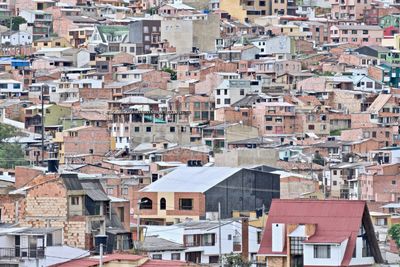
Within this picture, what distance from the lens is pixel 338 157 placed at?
74188 mm

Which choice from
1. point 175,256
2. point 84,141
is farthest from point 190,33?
point 175,256

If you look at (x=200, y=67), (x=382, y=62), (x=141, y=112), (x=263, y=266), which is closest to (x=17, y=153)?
(x=141, y=112)

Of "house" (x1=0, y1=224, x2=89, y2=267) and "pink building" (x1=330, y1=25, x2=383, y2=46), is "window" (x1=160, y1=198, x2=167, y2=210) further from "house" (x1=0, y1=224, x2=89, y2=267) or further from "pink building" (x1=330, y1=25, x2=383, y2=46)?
"pink building" (x1=330, y1=25, x2=383, y2=46)

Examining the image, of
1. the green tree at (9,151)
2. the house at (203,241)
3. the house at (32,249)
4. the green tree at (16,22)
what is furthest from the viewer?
the green tree at (16,22)

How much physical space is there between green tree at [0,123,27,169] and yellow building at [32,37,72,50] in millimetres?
26433

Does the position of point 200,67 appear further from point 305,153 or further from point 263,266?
point 263,266

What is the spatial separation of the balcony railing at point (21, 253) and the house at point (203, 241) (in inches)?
176

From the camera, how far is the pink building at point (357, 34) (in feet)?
350

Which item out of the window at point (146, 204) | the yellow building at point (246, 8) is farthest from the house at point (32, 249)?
the yellow building at point (246, 8)

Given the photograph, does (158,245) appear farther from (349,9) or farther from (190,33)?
(349,9)

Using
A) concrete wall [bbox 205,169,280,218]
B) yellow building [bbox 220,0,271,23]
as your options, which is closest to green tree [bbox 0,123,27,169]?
concrete wall [bbox 205,169,280,218]

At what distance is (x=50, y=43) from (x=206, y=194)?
5682cm

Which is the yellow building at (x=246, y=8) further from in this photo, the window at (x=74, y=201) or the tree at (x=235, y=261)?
the tree at (x=235, y=261)

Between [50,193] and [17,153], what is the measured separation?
110 ft
